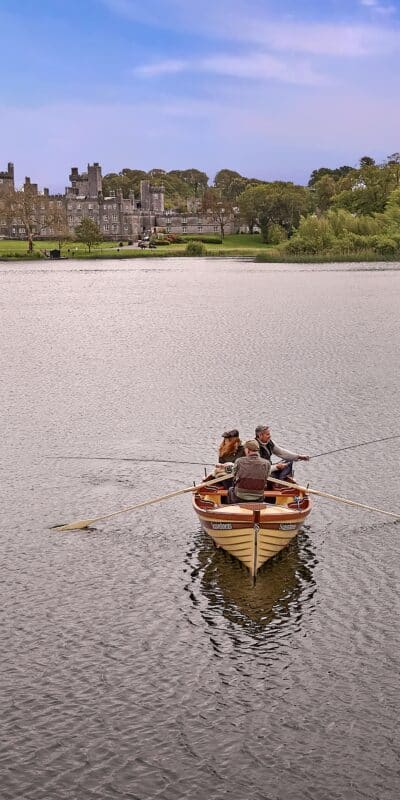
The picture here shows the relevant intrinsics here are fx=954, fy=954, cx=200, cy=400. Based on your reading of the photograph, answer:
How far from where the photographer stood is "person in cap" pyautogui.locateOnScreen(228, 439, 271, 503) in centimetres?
2255

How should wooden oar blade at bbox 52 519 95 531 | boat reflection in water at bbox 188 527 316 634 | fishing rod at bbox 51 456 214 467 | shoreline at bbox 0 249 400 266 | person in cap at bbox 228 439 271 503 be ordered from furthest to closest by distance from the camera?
shoreline at bbox 0 249 400 266
fishing rod at bbox 51 456 214 467
wooden oar blade at bbox 52 519 95 531
person in cap at bbox 228 439 271 503
boat reflection in water at bbox 188 527 316 634

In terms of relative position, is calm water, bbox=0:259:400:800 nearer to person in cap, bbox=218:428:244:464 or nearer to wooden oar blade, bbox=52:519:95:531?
wooden oar blade, bbox=52:519:95:531

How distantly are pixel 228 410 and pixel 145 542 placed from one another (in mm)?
15725

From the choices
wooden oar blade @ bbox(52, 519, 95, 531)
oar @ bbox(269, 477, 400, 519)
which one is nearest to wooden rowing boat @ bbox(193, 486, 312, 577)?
oar @ bbox(269, 477, 400, 519)

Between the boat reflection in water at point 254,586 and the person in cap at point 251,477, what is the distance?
164 cm

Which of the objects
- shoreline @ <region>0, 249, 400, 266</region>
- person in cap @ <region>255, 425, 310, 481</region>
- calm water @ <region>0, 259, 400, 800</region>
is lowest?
calm water @ <region>0, 259, 400, 800</region>

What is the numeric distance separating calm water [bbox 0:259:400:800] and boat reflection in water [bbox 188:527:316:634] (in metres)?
0.06

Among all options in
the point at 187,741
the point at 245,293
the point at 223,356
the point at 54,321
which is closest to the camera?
the point at 187,741

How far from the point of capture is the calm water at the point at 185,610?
1488 centimetres

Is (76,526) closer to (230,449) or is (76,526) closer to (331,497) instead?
(230,449)

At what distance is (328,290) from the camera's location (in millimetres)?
104438

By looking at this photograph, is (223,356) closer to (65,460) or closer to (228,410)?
(228,410)

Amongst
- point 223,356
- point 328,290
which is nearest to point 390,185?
point 328,290

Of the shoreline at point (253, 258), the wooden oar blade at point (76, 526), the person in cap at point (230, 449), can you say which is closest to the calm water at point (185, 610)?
the wooden oar blade at point (76, 526)
